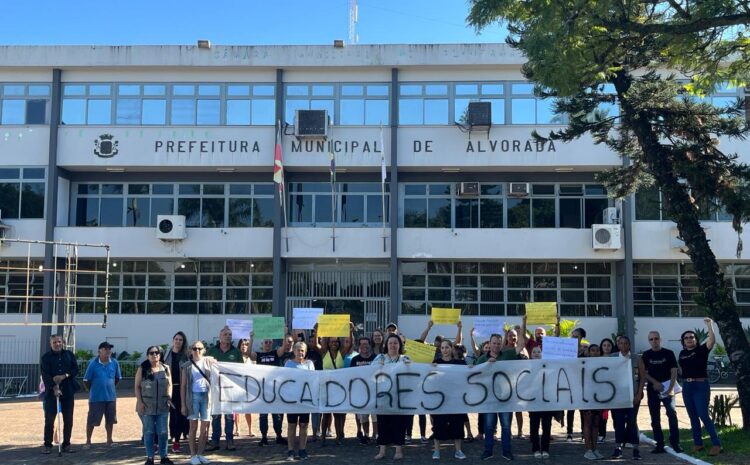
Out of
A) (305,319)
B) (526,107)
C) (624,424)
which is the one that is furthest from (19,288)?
(624,424)

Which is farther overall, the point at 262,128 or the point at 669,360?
the point at 262,128

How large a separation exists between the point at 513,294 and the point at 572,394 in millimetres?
15304

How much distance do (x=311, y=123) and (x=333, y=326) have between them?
13.2 m

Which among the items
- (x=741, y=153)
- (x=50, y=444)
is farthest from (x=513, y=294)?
(x=50, y=444)

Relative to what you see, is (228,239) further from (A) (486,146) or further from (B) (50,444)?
(B) (50,444)

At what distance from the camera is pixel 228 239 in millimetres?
24969

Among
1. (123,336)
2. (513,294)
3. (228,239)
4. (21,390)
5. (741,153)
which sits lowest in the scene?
(21,390)

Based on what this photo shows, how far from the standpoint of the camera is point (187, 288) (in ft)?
85.4

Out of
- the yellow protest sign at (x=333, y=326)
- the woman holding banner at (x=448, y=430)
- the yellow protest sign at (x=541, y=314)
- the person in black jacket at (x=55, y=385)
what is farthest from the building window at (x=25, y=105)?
the woman holding banner at (x=448, y=430)

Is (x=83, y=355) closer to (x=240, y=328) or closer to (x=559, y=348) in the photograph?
(x=240, y=328)

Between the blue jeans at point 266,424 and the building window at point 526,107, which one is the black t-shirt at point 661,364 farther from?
→ the building window at point 526,107

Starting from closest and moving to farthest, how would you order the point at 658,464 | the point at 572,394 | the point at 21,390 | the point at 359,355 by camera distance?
the point at 658,464, the point at 572,394, the point at 359,355, the point at 21,390

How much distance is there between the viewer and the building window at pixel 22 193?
81.9 ft

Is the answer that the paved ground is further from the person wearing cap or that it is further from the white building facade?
the white building facade
